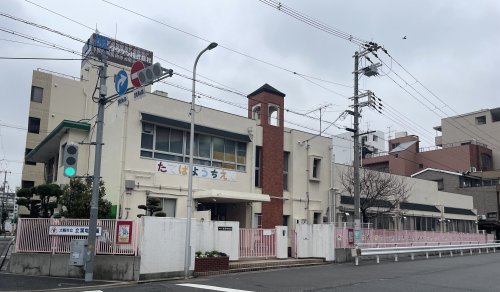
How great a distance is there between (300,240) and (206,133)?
7.18 m

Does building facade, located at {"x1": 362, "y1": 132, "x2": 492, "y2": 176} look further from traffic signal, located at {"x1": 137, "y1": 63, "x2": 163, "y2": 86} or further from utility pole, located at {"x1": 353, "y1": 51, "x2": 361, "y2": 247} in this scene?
traffic signal, located at {"x1": 137, "y1": 63, "x2": 163, "y2": 86}

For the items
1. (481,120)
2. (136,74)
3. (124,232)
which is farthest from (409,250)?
(481,120)

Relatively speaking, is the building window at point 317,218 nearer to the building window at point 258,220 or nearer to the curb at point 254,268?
the building window at point 258,220

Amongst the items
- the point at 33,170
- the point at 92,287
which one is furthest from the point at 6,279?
the point at 33,170

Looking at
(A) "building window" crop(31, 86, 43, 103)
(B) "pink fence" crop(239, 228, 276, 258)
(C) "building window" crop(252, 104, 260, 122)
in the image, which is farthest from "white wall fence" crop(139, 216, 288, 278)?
(A) "building window" crop(31, 86, 43, 103)

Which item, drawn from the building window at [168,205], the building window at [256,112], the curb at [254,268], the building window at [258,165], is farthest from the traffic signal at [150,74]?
the building window at [256,112]

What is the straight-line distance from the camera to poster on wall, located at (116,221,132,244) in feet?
50.8

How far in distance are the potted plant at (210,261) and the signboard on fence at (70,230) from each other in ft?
12.0

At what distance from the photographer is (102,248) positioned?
15844mm

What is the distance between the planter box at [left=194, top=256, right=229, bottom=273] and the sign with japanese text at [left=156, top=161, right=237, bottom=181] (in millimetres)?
5892

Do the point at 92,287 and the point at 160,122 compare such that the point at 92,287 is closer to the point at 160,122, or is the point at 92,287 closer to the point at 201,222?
the point at 201,222

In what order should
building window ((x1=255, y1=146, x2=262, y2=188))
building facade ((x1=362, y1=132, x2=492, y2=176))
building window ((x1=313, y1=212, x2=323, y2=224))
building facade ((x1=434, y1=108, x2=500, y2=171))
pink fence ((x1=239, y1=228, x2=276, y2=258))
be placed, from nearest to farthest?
pink fence ((x1=239, y1=228, x2=276, y2=258))
building window ((x1=255, y1=146, x2=262, y2=188))
building window ((x1=313, y1=212, x2=323, y2=224))
building facade ((x1=362, y1=132, x2=492, y2=176))
building facade ((x1=434, y1=108, x2=500, y2=171))

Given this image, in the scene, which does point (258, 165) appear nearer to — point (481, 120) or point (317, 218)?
point (317, 218)

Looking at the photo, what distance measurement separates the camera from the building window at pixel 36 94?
176ft
